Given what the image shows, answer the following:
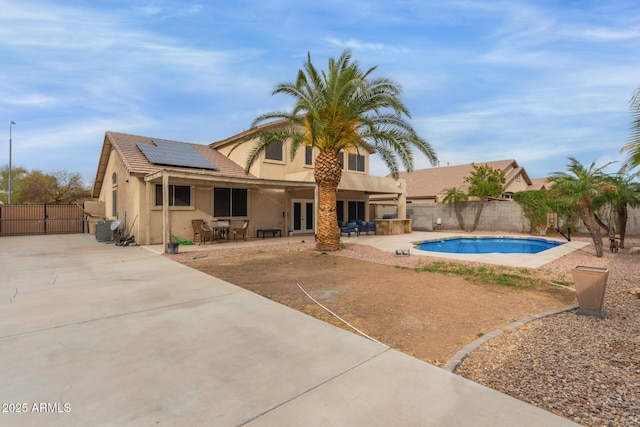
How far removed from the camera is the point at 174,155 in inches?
633

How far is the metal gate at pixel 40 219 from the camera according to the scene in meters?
20.6

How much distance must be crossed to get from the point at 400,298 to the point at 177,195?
1238 cm

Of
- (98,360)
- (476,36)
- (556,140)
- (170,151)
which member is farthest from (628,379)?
(556,140)

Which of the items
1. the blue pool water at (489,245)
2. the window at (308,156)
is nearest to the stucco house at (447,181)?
the blue pool water at (489,245)

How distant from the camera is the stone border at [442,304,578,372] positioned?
3.18 meters

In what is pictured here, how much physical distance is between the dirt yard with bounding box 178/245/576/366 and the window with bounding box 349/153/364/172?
1313 centimetres

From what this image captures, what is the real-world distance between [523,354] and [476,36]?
1135 centimetres

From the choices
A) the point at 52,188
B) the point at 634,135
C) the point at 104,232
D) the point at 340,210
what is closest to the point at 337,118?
the point at 634,135

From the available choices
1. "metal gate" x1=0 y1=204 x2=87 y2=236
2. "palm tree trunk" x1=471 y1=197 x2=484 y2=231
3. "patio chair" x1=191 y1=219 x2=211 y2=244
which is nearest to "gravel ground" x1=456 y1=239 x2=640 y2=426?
"patio chair" x1=191 y1=219 x2=211 y2=244

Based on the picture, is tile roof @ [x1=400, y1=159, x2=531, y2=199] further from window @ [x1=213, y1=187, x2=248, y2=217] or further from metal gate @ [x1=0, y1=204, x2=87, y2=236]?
metal gate @ [x1=0, y1=204, x2=87, y2=236]

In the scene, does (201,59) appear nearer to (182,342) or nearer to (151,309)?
(151,309)

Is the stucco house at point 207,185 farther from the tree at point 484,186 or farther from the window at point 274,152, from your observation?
the tree at point 484,186

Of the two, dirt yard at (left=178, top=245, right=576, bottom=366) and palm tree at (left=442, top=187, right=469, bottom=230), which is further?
palm tree at (left=442, top=187, right=469, bottom=230)

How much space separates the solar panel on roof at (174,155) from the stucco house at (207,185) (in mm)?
44
